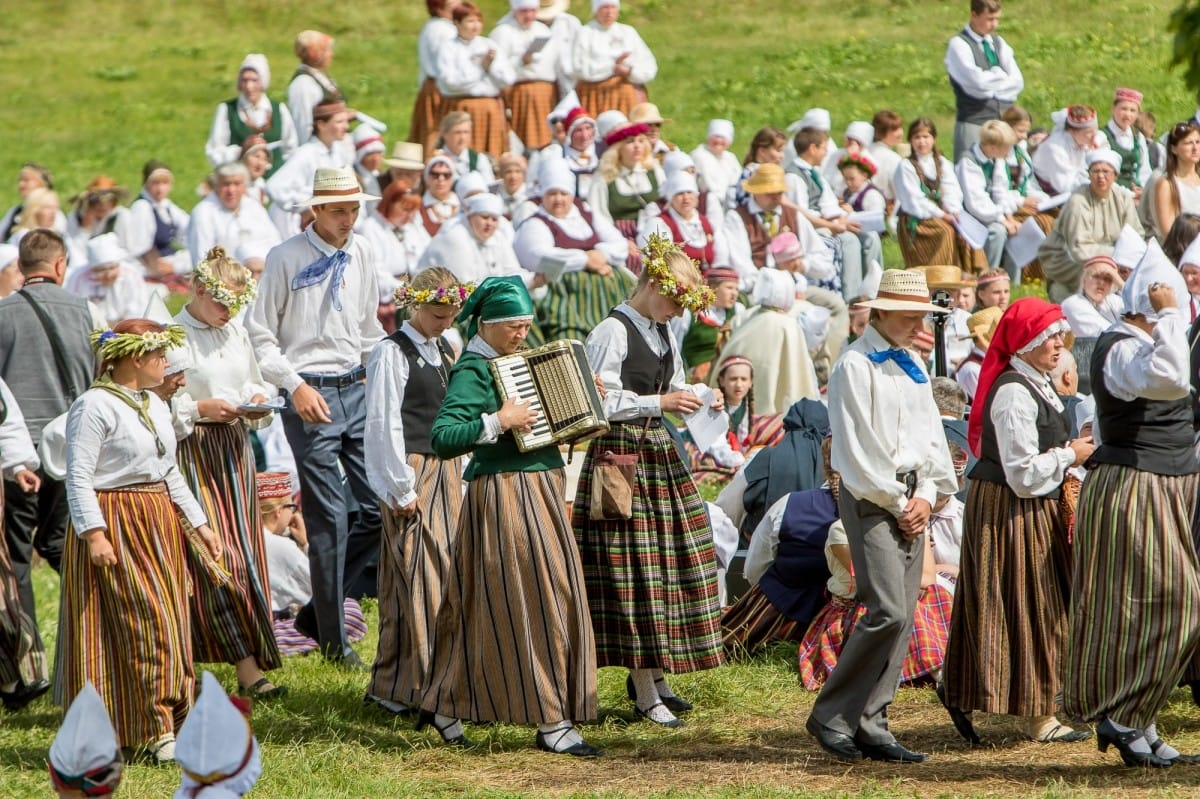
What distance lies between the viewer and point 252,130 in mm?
16375

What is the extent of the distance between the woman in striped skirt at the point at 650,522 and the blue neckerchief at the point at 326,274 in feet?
4.35

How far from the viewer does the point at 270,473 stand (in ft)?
31.4

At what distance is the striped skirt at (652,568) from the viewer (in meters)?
6.96

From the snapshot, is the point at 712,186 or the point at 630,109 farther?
the point at 630,109

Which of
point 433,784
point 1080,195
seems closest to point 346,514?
point 433,784

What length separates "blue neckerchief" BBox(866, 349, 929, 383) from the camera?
6.33m

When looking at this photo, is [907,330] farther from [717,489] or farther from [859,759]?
[717,489]

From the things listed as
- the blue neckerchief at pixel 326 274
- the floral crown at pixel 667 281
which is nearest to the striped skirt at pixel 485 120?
the blue neckerchief at pixel 326 274

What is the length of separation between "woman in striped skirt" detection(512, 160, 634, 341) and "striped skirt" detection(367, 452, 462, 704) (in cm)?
491

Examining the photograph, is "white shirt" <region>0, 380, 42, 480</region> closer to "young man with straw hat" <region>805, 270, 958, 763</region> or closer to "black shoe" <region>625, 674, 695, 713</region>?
"black shoe" <region>625, 674, 695, 713</region>

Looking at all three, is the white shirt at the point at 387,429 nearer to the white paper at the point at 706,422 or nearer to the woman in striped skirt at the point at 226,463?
the woman in striped skirt at the point at 226,463

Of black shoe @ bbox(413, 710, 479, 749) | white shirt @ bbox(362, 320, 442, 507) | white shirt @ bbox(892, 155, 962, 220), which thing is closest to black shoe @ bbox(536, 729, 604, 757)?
black shoe @ bbox(413, 710, 479, 749)

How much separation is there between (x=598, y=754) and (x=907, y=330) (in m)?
1.93

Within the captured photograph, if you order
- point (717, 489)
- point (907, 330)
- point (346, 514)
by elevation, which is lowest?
point (717, 489)
